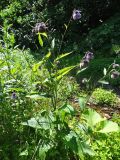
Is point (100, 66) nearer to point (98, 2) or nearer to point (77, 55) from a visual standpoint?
point (77, 55)

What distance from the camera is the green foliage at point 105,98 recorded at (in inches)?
237

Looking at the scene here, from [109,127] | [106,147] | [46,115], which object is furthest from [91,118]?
[46,115]

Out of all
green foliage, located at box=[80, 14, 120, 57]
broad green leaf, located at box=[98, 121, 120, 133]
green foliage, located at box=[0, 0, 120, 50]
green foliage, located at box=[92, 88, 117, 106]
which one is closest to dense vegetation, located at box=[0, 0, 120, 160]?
broad green leaf, located at box=[98, 121, 120, 133]

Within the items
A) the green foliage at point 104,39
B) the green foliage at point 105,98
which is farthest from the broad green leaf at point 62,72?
the green foliage at point 104,39

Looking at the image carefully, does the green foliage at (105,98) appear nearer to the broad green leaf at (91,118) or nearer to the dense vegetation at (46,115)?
the dense vegetation at (46,115)

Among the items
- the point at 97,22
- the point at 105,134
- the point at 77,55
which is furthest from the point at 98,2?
the point at 105,134

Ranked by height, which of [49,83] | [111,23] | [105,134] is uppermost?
[111,23]

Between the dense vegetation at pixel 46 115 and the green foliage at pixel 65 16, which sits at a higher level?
the green foliage at pixel 65 16

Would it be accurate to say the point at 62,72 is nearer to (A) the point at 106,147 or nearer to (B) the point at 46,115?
(B) the point at 46,115

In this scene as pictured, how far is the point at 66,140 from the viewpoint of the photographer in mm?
3578

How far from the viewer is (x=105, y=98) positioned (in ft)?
20.0

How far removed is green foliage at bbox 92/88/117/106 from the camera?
602 centimetres

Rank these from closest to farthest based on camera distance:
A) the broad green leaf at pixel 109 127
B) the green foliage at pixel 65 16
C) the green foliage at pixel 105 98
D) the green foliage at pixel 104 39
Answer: the broad green leaf at pixel 109 127 < the green foliage at pixel 105 98 < the green foliage at pixel 104 39 < the green foliage at pixel 65 16

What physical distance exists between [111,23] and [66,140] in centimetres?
702
